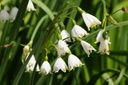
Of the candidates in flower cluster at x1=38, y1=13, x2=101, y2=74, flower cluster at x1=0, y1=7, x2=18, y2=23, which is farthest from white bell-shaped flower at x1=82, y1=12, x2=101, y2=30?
flower cluster at x1=0, y1=7, x2=18, y2=23

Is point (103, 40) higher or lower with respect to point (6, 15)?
lower

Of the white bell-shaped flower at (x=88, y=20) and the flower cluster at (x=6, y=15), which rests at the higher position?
the flower cluster at (x=6, y=15)

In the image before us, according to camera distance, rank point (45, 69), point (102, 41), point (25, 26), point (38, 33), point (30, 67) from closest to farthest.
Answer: point (102, 41) → point (45, 69) → point (30, 67) → point (38, 33) → point (25, 26)

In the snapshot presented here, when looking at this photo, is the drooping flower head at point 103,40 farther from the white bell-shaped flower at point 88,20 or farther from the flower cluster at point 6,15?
the flower cluster at point 6,15

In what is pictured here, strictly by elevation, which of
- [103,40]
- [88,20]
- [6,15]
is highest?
[6,15]

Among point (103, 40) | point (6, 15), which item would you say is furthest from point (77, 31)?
point (6, 15)

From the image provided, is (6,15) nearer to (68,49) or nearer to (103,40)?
(68,49)

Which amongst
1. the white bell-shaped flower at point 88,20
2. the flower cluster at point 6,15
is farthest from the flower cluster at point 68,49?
the flower cluster at point 6,15

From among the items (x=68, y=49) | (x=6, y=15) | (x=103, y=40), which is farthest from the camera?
(x=6, y=15)

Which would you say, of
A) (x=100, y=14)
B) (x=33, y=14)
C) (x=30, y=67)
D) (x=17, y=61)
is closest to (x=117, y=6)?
(x=100, y=14)

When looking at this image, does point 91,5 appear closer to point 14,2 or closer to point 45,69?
Result: point 14,2

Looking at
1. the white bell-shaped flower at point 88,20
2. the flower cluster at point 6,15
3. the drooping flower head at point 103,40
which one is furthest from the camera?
the flower cluster at point 6,15
